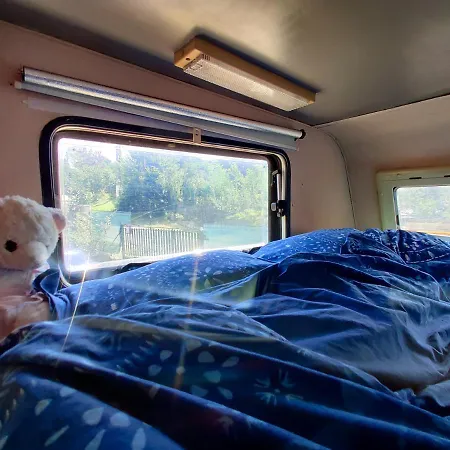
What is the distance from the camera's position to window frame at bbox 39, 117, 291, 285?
1.38 m

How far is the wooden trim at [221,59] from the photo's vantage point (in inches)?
50.8

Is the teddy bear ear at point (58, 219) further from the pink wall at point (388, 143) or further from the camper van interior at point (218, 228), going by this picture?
the pink wall at point (388, 143)

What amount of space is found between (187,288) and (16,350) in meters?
0.58

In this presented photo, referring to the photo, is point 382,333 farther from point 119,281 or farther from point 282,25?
point 282,25

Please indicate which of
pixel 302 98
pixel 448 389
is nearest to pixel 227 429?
pixel 448 389

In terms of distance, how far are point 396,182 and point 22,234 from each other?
2.72m

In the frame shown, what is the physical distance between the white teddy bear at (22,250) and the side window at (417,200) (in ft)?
8.62

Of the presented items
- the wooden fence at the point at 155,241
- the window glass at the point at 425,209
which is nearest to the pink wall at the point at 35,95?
the wooden fence at the point at 155,241

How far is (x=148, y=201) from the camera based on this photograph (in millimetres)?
1825

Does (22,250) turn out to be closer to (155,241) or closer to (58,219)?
(58,219)

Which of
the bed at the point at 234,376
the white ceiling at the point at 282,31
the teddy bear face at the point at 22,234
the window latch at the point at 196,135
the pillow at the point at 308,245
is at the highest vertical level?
the white ceiling at the point at 282,31

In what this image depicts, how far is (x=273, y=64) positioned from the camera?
4.97 ft

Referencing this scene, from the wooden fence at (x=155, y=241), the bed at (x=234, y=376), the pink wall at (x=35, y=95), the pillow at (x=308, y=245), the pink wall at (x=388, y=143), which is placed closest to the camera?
the bed at (x=234, y=376)

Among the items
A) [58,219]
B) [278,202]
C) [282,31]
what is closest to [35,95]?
[58,219]
